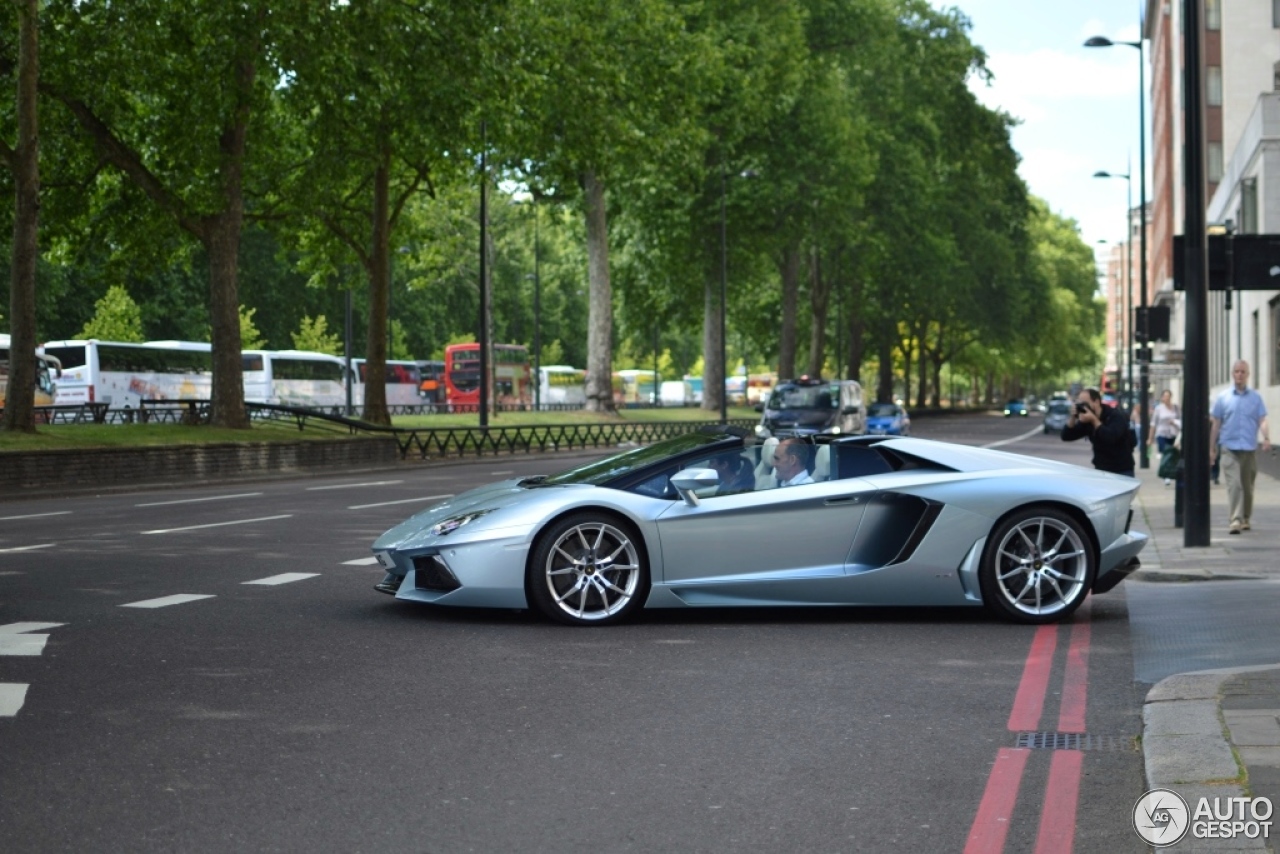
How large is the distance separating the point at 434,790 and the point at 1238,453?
1266 cm

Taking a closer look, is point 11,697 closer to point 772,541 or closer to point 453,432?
point 772,541

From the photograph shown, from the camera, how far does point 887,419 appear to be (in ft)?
176

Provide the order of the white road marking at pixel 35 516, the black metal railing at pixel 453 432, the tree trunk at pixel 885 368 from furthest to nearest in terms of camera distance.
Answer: the tree trunk at pixel 885 368, the black metal railing at pixel 453 432, the white road marking at pixel 35 516

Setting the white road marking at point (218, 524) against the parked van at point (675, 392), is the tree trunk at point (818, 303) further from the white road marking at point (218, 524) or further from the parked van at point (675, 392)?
the parked van at point (675, 392)

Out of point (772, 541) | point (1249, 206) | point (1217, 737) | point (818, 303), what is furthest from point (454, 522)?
point (818, 303)

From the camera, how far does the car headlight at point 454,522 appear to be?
9742 mm

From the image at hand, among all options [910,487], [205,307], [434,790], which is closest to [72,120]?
[910,487]

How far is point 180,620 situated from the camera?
988 centimetres

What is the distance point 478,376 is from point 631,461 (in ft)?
244

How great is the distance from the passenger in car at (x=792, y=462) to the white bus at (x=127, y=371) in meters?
51.4

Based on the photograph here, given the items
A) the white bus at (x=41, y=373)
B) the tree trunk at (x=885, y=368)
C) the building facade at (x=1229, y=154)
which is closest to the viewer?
the building facade at (x=1229, y=154)

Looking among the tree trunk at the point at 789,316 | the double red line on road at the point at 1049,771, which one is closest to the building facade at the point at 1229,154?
the double red line on road at the point at 1049,771

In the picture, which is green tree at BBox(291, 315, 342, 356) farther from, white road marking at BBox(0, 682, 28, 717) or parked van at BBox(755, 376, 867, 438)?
white road marking at BBox(0, 682, 28, 717)

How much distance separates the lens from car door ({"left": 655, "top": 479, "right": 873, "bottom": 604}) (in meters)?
9.76
